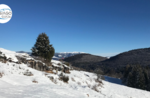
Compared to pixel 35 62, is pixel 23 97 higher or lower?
lower

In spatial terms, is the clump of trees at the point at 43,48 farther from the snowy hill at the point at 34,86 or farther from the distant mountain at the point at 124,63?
the distant mountain at the point at 124,63

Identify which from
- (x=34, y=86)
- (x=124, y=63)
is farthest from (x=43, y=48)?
(x=124, y=63)

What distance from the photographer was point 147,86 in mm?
37531

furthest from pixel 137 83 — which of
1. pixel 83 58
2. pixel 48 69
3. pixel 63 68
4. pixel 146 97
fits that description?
pixel 83 58

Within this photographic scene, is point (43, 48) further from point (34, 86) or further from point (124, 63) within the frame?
point (124, 63)

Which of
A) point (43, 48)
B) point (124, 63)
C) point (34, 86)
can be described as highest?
point (43, 48)

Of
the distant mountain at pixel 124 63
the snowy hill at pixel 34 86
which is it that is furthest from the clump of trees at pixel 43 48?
the distant mountain at pixel 124 63

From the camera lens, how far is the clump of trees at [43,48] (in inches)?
826

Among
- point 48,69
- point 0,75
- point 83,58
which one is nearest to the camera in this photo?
point 0,75

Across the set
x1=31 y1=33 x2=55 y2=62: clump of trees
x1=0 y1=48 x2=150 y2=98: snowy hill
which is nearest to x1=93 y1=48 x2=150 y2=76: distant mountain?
x1=31 y1=33 x2=55 y2=62: clump of trees

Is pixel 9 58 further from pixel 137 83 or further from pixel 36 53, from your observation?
pixel 137 83

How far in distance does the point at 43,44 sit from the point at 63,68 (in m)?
6.66

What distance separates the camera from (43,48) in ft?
70.2

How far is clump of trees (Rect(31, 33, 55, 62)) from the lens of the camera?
A: 21.0 metres
